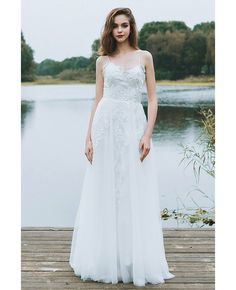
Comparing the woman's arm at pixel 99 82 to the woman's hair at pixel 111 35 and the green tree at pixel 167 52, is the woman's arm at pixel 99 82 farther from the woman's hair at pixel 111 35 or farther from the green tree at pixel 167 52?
the green tree at pixel 167 52

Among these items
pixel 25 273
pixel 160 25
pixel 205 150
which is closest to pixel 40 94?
pixel 160 25

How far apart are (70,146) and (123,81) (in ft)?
14.9

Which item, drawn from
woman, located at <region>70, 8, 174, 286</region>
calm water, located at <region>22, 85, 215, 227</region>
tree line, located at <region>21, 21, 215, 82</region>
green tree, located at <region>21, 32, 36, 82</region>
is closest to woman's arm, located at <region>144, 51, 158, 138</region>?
woman, located at <region>70, 8, 174, 286</region>

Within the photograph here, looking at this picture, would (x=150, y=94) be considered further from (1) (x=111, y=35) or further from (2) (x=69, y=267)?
(2) (x=69, y=267)

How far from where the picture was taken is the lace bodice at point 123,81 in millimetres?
2910

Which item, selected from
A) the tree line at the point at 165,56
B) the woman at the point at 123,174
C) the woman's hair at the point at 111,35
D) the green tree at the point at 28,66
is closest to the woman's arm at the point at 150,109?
the woman at the point at 123,174

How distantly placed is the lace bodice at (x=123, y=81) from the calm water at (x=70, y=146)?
3.01 m

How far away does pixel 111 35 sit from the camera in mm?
2934

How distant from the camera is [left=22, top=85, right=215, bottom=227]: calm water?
20.3ft

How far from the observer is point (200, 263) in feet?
10.8

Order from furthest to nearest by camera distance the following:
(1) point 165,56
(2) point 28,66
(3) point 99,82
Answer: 1. (2) point 28,66
2. (1) point 165,56
3. (3) point 99,82

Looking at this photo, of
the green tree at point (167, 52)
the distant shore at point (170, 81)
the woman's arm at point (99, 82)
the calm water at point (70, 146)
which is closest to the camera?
the woman's arm at point (99, 82)

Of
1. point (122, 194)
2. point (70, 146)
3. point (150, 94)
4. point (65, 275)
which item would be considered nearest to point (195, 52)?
point (70, 146)
